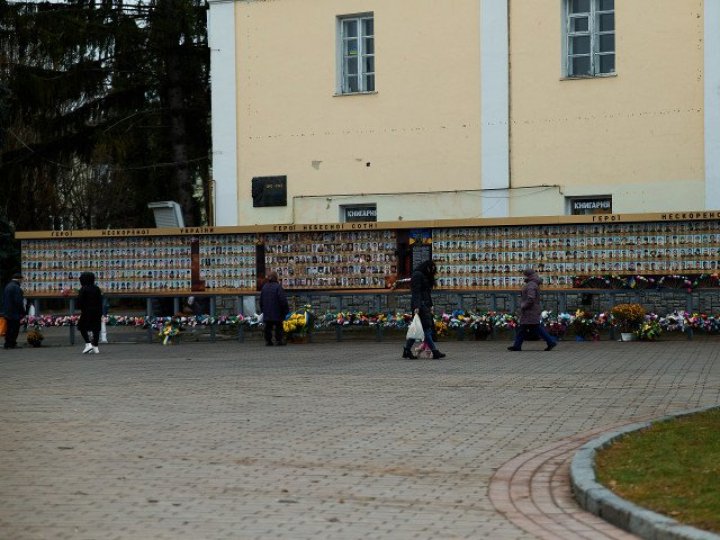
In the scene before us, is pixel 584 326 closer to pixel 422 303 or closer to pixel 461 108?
pixel 422 303

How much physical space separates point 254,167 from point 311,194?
71.5 inches

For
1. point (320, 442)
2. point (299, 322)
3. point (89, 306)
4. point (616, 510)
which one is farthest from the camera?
point (299, 322)

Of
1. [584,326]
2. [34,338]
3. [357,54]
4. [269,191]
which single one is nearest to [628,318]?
[584,326]

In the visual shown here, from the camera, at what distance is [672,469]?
9422 millimetres


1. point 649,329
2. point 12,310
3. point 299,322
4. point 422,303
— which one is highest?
point 422,303

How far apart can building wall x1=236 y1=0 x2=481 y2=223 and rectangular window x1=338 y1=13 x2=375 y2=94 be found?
1.07 feet

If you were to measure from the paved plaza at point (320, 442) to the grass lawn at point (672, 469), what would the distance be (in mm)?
375

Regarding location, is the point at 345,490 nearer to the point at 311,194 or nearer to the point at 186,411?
the point at 186,411

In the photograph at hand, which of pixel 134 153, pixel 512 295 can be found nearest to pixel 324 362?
pixel 512 295

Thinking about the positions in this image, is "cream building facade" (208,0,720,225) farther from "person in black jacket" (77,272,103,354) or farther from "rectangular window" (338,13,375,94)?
"person in black jacket" (77,272,103,354)

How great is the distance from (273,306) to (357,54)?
8791mm

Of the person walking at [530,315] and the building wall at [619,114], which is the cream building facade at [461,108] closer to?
the building wall at [619,114]

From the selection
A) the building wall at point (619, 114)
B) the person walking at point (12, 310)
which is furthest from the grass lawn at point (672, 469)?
the person walking at point (12, 310)

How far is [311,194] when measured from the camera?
1308 inches
